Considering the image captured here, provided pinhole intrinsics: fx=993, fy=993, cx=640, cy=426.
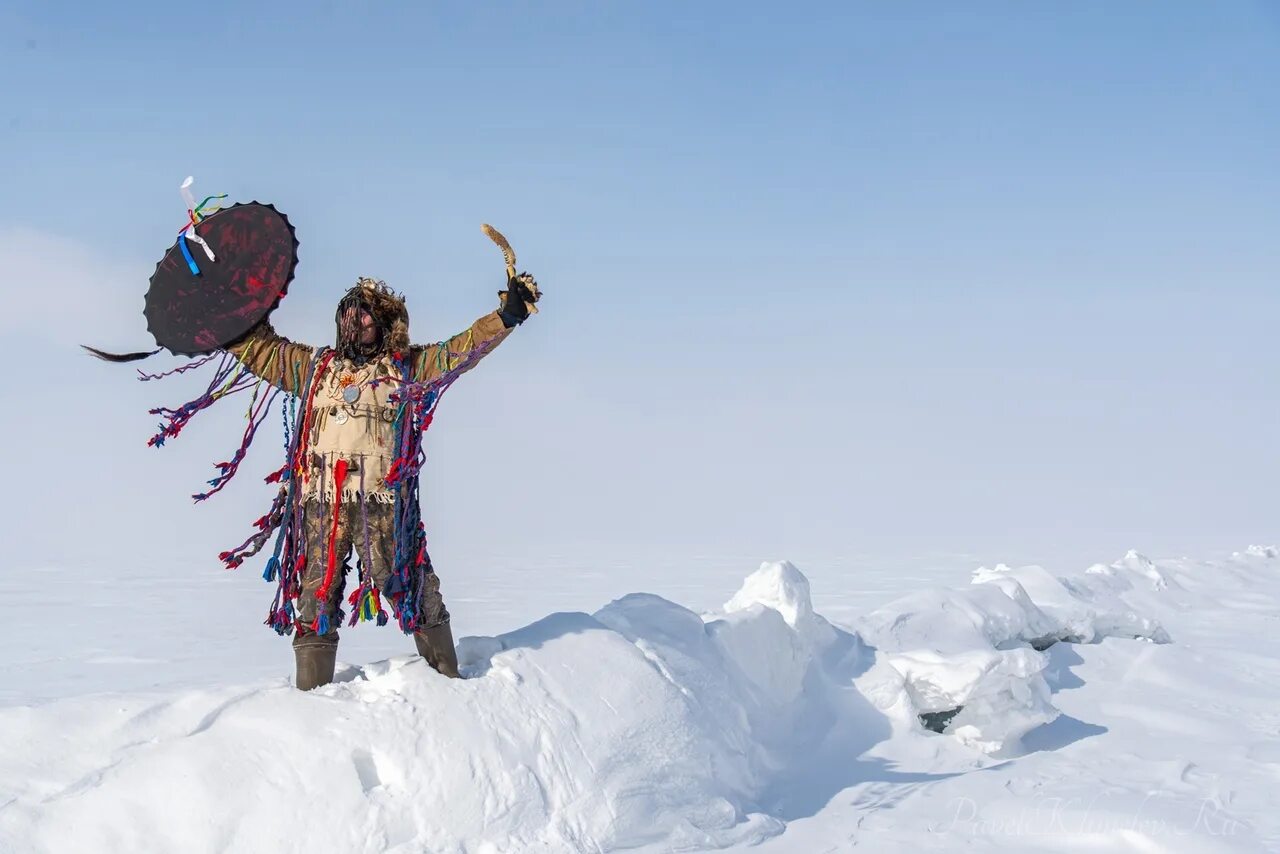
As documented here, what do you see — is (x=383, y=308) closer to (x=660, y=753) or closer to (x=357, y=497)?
(x=357, y=497)

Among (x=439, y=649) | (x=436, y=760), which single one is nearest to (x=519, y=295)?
(x=439, y=649)

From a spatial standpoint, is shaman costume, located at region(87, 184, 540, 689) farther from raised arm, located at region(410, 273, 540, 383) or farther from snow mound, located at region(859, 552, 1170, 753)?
snow mound, located at region(859, 552, 1170, 753)

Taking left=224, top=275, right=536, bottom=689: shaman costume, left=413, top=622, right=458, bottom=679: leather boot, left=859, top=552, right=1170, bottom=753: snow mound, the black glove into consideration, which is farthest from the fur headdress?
left=859, top=552, right=1170, bottom=753: snow mound

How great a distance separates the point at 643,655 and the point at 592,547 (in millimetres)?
14894

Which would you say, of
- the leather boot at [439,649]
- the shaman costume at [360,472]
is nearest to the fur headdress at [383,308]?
the shaman costume at [360,472]

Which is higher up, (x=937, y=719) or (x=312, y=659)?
(x=312, y=659)

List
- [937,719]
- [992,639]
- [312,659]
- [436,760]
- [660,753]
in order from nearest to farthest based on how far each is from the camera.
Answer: [436,760] < [312,659] < [660,753] < [937,719] < [992,639]

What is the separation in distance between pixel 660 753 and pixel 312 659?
1231mm

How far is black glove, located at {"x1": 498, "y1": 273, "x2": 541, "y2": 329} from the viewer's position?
3387mm

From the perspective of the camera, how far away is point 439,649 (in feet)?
11.2

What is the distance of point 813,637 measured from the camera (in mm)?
5336

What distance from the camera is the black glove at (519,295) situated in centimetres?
339

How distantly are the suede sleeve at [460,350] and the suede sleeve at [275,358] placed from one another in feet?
1.30

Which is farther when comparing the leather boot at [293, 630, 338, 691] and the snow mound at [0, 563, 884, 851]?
the leather boot at [293, 630, 338, 691]
